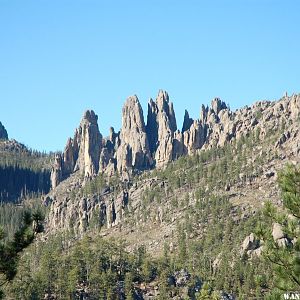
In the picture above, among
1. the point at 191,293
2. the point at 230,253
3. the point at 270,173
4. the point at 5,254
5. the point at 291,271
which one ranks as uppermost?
the point at 270,173

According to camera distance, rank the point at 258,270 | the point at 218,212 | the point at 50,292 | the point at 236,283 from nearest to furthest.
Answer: the point at 50,292
the point at 236,283
the point at 258,270
the point at 218,212

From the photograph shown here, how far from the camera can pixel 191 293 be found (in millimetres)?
102875

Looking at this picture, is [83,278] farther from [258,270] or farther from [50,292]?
[258,270]

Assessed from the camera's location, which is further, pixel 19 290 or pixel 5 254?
pixel 19 290

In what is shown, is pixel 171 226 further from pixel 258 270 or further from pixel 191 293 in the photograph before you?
pixel 191 293

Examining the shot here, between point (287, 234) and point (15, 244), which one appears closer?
point (15, 244)

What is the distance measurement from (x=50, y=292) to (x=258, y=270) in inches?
1802

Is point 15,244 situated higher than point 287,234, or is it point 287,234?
point 15,244

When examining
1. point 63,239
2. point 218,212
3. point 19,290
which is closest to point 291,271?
point 19,290

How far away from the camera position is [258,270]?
11744cm

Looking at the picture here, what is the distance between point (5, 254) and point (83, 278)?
81596 mm

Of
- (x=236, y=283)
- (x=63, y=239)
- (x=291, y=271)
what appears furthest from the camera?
(x=63, y=239)

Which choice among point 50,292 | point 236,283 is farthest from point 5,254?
point 236,283

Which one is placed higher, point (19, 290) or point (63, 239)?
point (63, 239)
